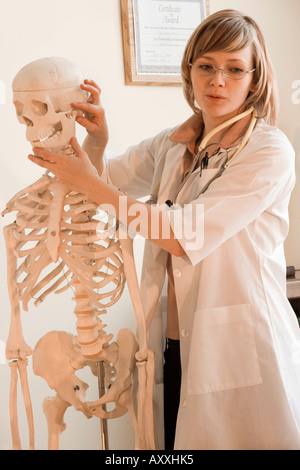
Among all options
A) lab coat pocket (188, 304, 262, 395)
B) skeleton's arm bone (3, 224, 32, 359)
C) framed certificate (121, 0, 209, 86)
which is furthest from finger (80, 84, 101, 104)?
framed certificate (121, 0, 209, 86)

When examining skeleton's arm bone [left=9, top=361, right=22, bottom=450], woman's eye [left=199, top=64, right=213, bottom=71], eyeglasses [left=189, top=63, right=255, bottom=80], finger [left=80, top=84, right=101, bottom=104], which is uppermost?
woman's eye [left=199, top=64, right=213, bottom=71]

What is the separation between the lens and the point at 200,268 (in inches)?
54.1

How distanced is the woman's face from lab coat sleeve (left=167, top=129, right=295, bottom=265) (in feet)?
0.49

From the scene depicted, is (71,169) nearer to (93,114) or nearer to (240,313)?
(93,114)

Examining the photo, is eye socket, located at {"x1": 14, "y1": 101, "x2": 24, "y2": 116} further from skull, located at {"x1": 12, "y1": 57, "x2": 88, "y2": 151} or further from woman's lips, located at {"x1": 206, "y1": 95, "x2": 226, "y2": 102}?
woman's lips, located at {"x1": 206, "y1": 95, "x2": 226, "y2": 102}

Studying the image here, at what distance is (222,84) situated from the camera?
4.39 feet

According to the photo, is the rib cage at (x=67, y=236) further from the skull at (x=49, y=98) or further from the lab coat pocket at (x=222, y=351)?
the lab coat pocket at (x=222, y=351)

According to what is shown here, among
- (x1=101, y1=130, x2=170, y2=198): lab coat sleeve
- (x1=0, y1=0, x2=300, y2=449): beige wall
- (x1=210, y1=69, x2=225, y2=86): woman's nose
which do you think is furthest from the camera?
(x1=0, y1=0, x2=300, y2=449): beige wall

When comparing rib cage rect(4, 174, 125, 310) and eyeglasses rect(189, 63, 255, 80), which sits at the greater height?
eyeglasses rect(189, 63, 255, 80)

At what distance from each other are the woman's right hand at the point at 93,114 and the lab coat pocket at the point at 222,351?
52 centimetres

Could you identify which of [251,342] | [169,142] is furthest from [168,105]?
[251,342]

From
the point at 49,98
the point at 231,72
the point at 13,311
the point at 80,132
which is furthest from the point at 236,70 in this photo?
the point at 80,132

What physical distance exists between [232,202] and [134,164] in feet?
1.58

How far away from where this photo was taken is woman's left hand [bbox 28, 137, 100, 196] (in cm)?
126
